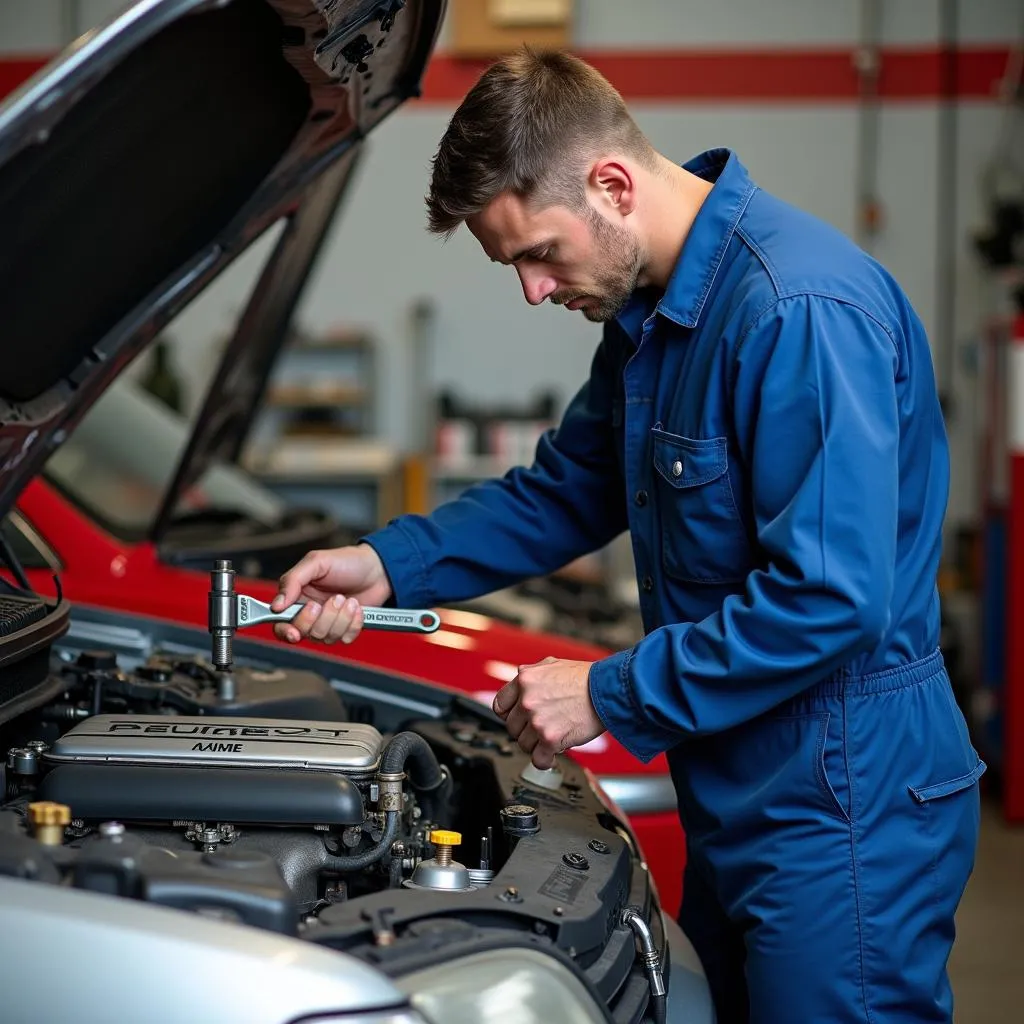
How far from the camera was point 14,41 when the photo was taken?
741cm

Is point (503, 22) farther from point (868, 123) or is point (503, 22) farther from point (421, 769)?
point (421, 769)

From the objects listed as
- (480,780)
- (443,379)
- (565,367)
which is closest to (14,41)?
(443,379)

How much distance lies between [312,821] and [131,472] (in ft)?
6.26

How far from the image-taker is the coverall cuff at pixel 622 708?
147 cm

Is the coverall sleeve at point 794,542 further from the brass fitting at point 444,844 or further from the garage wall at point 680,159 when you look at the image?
the garage wall at point 680,159

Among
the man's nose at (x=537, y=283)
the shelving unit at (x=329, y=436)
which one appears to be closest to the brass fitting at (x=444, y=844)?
the man's nose at (x=537, y=283)

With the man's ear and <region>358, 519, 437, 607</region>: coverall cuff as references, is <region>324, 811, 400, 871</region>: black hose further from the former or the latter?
the man's ear

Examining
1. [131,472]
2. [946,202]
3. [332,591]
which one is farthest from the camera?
[946,202]

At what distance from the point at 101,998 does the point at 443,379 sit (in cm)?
661

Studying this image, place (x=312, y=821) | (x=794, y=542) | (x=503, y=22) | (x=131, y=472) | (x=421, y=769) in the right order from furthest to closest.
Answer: (x=503, y=22), (x=131, y=472), (x=421, y=769), (x=312, y=821), (x=794, y=542)

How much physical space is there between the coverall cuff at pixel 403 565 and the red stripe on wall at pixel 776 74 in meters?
5.73

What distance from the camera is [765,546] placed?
4.68ft

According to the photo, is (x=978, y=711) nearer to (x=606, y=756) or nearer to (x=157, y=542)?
(x=606, y=756)

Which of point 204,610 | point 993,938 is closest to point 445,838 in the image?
point 204,610
